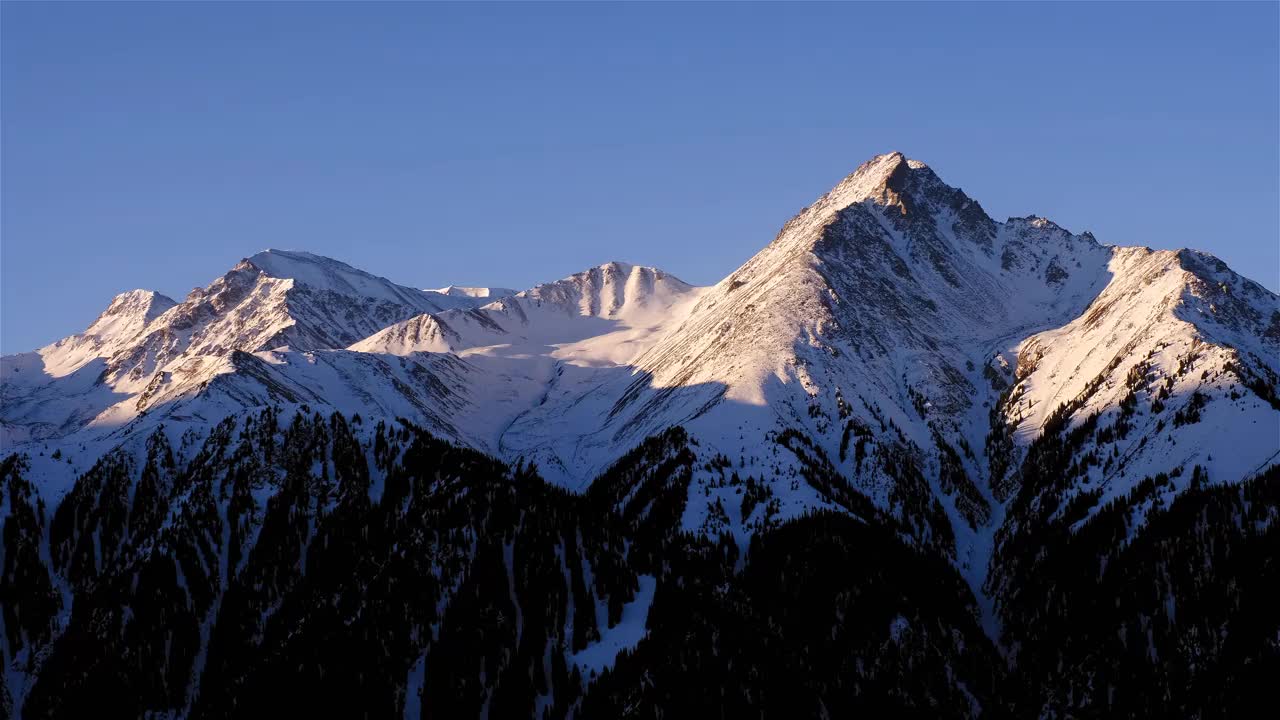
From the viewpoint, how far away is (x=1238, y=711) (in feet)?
625

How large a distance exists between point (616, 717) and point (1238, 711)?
276ft

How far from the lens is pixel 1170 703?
199000mm

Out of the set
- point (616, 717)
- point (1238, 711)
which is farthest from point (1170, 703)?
point (616, 717)

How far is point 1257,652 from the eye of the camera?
642 feet

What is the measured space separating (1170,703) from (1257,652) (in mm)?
13712

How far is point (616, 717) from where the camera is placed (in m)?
200

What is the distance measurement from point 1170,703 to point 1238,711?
10.5m

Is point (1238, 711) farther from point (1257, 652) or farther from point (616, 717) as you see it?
point (616, 717)

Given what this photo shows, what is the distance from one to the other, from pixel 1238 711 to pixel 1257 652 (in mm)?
9955

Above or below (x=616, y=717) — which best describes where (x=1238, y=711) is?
above

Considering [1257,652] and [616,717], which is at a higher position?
[1257,652]

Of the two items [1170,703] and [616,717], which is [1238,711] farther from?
[616,717]

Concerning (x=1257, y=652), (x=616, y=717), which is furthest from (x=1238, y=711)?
(x=616, y=717)

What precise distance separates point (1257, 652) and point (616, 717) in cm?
8912
